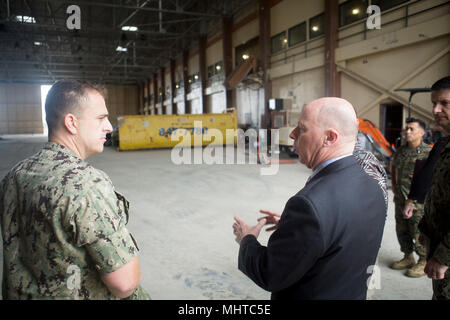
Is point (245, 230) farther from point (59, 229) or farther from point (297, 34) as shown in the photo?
point (297, 34)

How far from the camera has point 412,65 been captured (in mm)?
10125

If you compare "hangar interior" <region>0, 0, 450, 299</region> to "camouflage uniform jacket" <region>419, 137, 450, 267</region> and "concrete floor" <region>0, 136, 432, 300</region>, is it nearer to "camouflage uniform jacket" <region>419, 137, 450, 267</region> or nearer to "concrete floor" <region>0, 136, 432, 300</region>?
"concrete floor" <region>0, 136, 432, 300</region>

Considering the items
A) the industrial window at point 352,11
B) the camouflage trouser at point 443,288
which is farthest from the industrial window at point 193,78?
the camouflage trouser at point 443,288

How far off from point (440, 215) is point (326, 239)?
127 centimetres

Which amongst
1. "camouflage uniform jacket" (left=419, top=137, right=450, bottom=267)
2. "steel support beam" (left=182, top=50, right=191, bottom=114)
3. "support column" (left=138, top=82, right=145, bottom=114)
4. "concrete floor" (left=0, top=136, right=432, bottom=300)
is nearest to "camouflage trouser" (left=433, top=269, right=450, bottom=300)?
"camouflage uniform jacket" (left=419, top=137, right=450, bottom=267)

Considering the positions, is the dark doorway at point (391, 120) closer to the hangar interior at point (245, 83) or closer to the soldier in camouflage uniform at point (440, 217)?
the hangar interior at point (245, 83)

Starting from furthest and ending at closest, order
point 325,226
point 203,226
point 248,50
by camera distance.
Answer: point 248,50, point 203,226, point 325,226

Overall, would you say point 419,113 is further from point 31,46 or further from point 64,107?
point 31,46

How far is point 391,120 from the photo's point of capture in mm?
11695

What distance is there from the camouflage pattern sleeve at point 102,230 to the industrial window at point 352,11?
42.7ft

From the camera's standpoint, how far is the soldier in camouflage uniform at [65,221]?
1280 mm

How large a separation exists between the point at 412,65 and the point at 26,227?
11.7 metres

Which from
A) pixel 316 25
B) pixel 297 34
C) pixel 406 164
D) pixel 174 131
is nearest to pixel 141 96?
pixel 174 131

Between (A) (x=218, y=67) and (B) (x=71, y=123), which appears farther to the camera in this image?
(A) (x=218, y=67)
